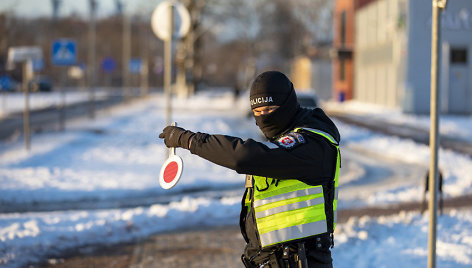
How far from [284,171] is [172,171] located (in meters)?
0.61

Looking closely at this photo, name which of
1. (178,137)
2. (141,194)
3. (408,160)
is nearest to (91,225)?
(141,194)

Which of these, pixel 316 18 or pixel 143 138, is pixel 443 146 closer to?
pixel 143 138

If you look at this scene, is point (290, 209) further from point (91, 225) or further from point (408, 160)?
point (408, 160)

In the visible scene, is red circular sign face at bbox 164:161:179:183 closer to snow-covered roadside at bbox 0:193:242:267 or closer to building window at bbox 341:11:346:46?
snow-covered roadside at bbox 0:193:242:267

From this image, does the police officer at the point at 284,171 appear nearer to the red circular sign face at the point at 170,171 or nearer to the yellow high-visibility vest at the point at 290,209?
the yellow high-visibility vest at the point at 290,209

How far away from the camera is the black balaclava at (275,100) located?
3.03 metres

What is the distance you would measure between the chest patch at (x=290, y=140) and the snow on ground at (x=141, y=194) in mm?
3427

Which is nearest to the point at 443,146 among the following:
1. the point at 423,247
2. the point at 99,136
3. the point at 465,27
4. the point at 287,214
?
the point at 99,136

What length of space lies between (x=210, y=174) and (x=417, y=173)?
4179mm

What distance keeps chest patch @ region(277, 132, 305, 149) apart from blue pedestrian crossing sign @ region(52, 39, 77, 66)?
58.4 feet

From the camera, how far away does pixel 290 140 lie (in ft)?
9.77

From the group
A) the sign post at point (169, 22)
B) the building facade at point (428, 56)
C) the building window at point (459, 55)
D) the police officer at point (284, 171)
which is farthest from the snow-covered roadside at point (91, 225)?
the building window at point (459, 55)

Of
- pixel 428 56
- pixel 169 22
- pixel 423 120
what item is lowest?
pixel 423 120

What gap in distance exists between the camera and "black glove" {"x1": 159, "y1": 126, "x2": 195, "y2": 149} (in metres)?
3.01
